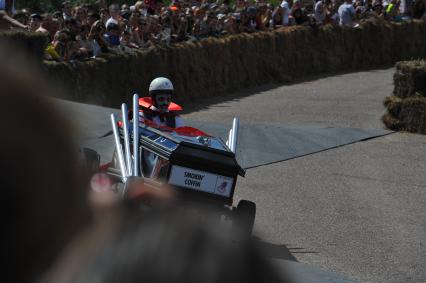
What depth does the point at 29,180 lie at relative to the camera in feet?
2.55

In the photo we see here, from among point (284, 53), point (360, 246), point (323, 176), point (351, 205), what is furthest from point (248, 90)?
point (360, 246)

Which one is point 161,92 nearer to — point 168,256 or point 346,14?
point 168,256

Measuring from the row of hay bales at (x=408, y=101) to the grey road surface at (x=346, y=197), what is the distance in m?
0.33

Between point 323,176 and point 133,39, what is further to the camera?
point 133,39

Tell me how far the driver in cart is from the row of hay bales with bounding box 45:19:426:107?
1.82m

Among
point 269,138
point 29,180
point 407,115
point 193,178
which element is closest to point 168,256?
point 29,180

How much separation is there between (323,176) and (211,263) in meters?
12.3

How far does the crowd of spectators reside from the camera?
599 inches

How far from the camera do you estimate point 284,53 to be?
81.2 feet

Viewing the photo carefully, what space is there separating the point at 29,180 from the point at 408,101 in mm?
17575

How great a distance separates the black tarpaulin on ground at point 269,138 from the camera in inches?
491

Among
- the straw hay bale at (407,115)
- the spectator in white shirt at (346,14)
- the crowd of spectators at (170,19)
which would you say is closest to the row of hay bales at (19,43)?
the crowd of spectators at (170,19)

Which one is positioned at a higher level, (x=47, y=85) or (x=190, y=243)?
(x=47, y=85)

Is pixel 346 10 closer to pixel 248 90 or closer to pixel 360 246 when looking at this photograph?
pixel 248 90
